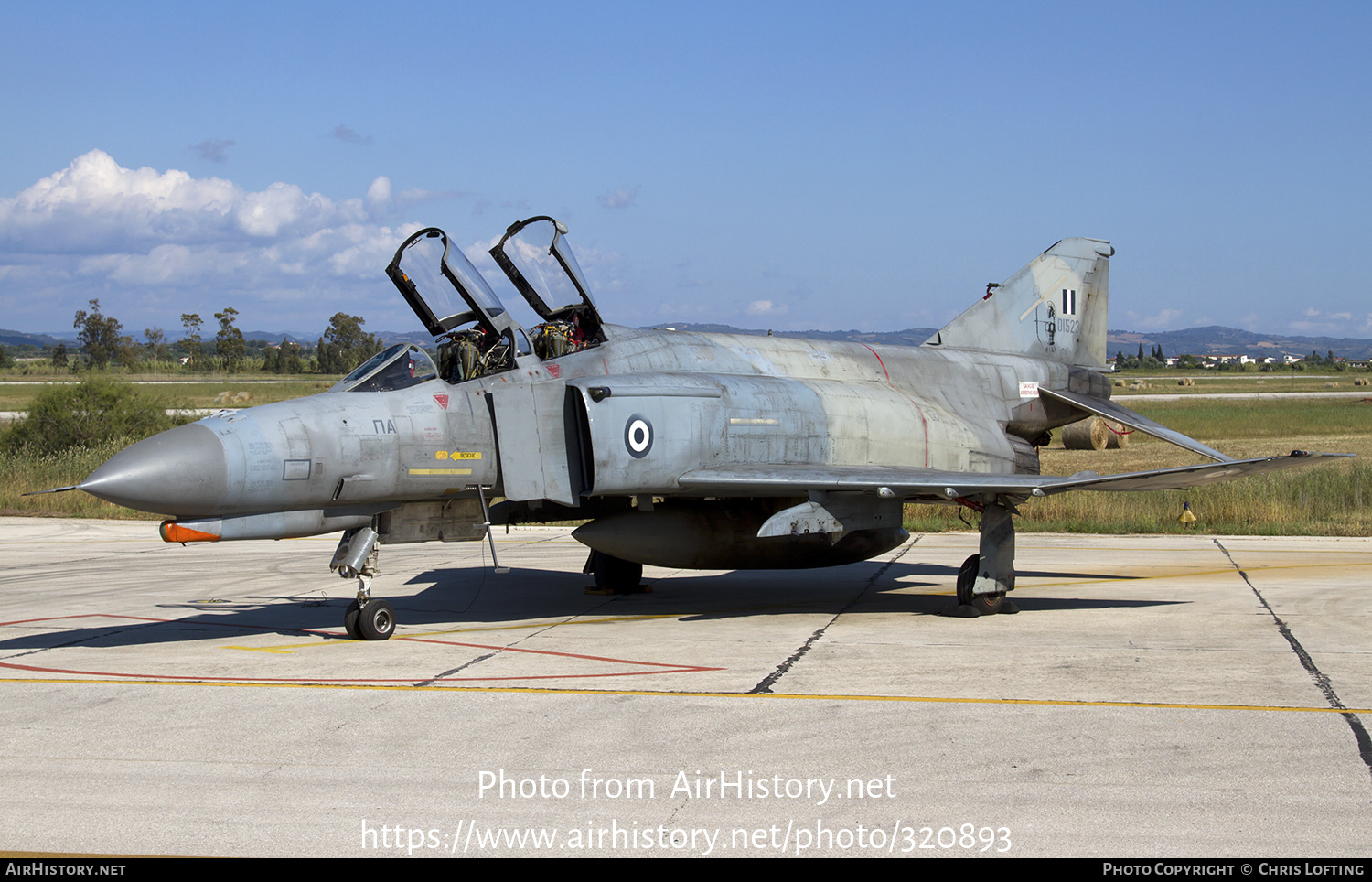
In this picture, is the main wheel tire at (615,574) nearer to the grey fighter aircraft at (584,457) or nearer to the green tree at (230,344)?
the grey fighter aircraft at (584,457)

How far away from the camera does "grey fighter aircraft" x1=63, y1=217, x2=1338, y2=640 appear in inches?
367

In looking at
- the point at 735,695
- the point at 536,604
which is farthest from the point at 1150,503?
the point at 735,695

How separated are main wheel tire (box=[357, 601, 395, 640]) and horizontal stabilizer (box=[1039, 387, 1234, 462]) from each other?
9097 mm

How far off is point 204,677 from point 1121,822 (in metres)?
6.83

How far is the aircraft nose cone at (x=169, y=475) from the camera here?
829cm

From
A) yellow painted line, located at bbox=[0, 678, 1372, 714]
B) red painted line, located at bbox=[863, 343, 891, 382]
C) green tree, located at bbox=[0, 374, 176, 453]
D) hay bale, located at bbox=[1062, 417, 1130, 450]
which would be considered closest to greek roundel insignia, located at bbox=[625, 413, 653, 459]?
yellow painted line, located at bbox=[0, 678, 1372, 714]

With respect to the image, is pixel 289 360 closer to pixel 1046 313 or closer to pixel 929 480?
pixel 1046 313

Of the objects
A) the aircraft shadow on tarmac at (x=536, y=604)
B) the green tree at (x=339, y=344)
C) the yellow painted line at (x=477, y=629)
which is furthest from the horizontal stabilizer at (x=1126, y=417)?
the green tree at (x=339, y=344)

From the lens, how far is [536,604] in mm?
12734

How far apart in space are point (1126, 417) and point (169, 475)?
1136cm

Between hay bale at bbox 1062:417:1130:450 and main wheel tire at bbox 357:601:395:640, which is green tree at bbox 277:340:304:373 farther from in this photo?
main wheel tire at bbox 357:601:395:640
